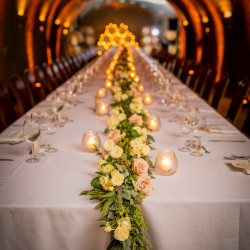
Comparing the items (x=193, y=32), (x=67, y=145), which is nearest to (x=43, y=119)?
(x=67, y=145)

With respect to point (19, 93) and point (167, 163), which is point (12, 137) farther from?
point (19, 93)

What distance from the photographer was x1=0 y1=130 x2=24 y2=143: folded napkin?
233cm

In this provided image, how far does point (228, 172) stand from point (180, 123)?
551mm

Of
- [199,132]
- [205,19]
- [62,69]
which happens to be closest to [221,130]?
[199,132]

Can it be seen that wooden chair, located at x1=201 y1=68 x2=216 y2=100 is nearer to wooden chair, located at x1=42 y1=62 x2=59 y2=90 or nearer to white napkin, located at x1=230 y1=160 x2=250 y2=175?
wooden chair, located at x1=42 y1=62 x2=59 y2=90

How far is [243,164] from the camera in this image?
6.18 feet

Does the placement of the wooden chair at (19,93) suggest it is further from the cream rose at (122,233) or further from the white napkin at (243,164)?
the cream rose at (122,233)

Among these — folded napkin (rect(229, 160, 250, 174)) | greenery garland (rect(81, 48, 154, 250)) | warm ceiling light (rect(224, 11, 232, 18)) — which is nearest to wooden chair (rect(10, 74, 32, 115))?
greenery garland (rect(81, 48, 154, 250))

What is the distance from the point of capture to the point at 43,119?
7.35ft

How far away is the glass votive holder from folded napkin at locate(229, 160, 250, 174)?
36 centimetres

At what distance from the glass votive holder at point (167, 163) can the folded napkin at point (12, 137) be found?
41.6 inches

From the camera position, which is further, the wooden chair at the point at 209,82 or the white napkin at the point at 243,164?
the wooden chair at the point at 209,82

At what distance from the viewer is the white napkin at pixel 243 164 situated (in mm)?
1816

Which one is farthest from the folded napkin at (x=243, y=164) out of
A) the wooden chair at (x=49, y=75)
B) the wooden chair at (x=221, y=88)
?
the wooden chair at (x=49, y=75)
